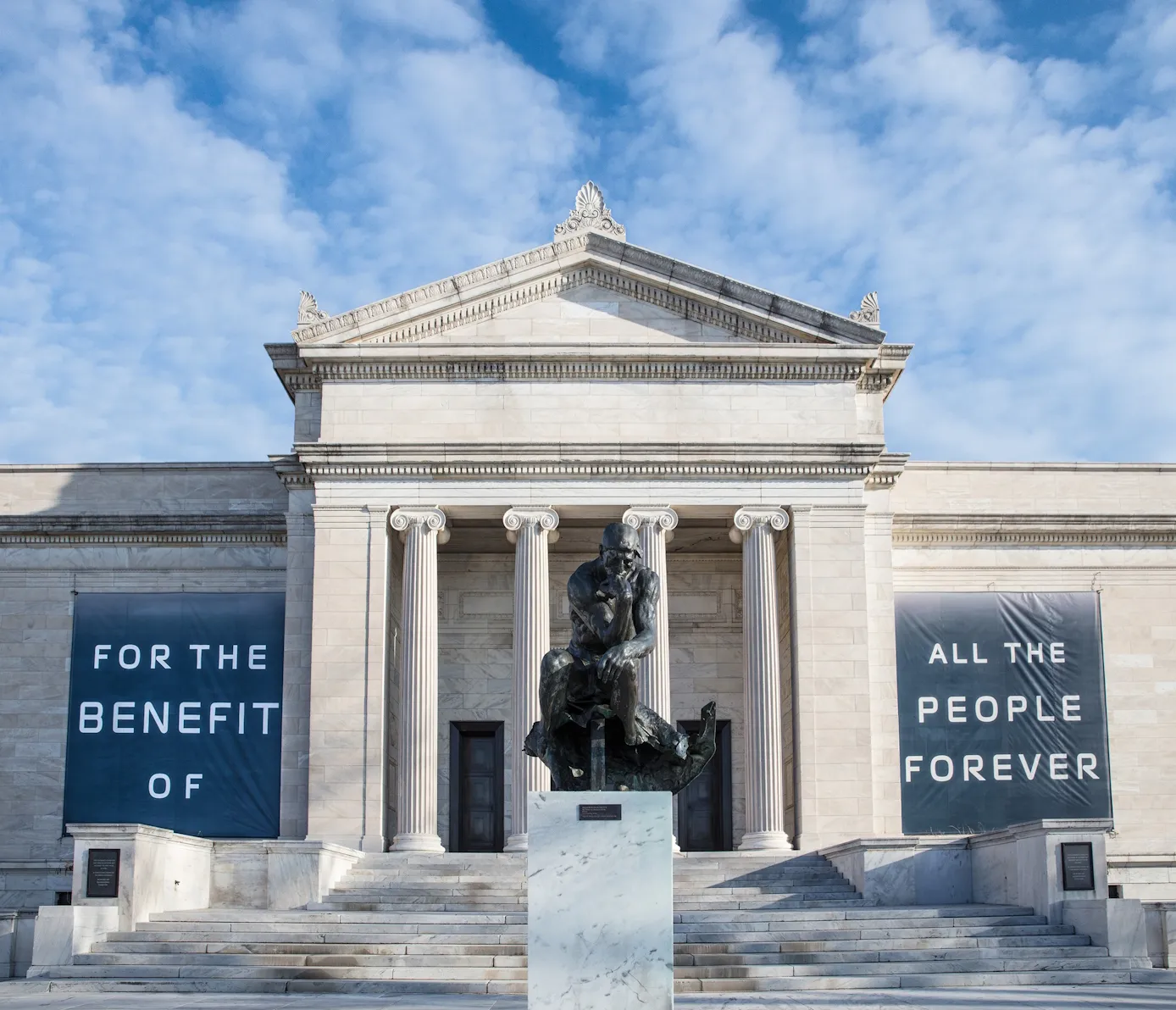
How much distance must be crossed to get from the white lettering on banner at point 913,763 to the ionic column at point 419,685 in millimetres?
10479

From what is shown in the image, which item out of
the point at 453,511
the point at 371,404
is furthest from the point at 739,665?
the point at 371,404

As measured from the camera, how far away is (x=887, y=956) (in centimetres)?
2123

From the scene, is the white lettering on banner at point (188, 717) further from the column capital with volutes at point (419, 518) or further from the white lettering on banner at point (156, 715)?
the column capital with volutes at point (419, 518)

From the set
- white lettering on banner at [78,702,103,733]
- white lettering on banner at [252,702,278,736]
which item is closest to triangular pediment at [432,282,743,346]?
white lettering on banner at [252,702,278,736]

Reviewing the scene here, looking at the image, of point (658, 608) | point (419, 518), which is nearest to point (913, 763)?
point (658, 608)

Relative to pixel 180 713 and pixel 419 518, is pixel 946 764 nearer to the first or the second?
pixel 419 518

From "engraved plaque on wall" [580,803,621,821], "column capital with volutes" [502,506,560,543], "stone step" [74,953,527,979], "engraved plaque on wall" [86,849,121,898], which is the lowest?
"stone step" [74,953,527,979]

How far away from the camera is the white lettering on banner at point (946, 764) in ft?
112

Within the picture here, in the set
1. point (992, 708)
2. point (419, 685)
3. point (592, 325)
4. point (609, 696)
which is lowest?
point (609, 696)

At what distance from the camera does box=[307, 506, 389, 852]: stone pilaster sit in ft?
102

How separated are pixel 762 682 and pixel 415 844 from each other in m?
7.65

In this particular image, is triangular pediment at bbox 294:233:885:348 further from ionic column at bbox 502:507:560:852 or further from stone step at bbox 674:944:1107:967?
stone step at bbox 674:944:1107:967

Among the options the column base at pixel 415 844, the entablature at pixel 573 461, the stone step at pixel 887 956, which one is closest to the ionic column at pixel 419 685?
the column base at pixel 415 844

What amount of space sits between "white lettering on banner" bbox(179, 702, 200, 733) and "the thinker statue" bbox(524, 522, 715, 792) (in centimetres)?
2137
